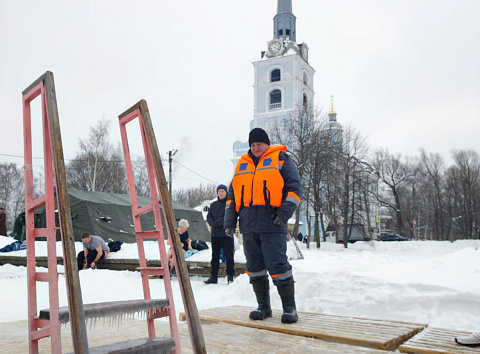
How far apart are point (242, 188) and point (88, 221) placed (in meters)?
13.1

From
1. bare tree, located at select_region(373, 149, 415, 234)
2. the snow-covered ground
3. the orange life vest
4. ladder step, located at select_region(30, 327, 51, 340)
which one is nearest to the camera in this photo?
ladder step, located at select_region(30, 327, 51, 340)

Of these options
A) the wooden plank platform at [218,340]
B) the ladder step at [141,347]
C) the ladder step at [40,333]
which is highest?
the ladder step at [40,333]

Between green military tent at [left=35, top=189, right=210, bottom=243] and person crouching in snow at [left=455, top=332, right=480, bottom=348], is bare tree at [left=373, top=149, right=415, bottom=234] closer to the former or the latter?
green military tent at [left=35, top=189, right=210, bottom=243]

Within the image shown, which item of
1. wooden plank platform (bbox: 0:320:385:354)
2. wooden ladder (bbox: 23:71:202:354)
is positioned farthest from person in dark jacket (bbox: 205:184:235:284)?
wooden ladder (bbox: 23:71:202:354)

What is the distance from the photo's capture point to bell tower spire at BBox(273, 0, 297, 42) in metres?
52.0

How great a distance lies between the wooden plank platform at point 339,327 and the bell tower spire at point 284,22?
Result: 169 ft

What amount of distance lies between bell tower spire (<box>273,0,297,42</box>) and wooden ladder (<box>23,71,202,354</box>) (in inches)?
2073

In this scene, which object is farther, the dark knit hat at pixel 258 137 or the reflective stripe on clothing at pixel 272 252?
the dark knit hat at pixel 258 137

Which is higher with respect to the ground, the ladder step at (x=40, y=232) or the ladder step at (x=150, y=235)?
the ladder step at (x=40, y=232)

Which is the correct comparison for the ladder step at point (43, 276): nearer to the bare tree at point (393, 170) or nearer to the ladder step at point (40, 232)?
the ladder step at point (40, 232)

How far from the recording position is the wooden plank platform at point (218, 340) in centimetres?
279

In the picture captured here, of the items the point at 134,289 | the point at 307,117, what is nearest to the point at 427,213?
the point at 307,117

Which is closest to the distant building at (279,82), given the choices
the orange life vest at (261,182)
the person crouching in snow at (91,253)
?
the person crouching in snow at (91,253)

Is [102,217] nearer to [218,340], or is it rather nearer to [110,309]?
[218,340]
